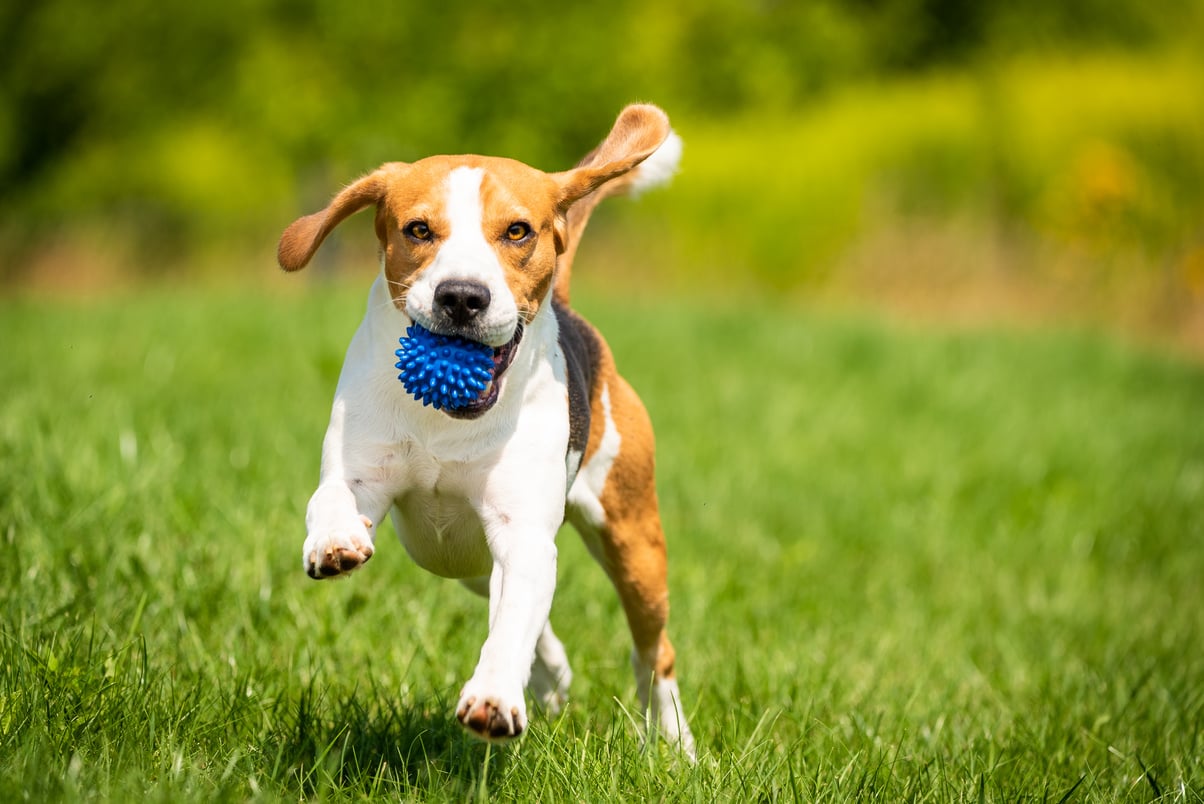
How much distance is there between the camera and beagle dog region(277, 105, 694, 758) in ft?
10.2

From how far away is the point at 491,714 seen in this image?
2.81m

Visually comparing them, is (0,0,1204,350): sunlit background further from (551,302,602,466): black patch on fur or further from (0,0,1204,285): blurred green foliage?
(551,302,602,466): black patch on fur

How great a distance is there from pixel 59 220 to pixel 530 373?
21.0 meters

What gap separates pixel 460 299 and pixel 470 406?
281 millimetres

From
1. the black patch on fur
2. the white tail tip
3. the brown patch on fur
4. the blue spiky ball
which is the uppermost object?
the white tail tip

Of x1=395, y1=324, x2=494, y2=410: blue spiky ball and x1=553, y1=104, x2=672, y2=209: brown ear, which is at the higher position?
x1=553, y1=104, x2=672, y2=209: brown ear

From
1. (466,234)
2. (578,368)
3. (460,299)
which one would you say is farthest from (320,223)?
(578,368)

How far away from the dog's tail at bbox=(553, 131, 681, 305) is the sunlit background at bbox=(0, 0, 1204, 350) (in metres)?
11.2

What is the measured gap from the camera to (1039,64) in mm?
21188

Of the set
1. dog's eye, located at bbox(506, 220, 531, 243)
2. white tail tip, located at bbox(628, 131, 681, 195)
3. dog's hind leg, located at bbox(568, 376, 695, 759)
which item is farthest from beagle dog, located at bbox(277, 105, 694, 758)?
white tail tip, located at bbox(628, 131, 681, 195)

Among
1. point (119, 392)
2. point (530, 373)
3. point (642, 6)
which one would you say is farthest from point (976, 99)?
point (530, 373)

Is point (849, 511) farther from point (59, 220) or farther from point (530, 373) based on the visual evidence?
point (59, 220)

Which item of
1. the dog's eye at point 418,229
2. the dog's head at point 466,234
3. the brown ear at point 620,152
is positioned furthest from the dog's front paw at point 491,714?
the brown ear at point 620,152

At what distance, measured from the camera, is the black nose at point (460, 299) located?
10.1 feet
